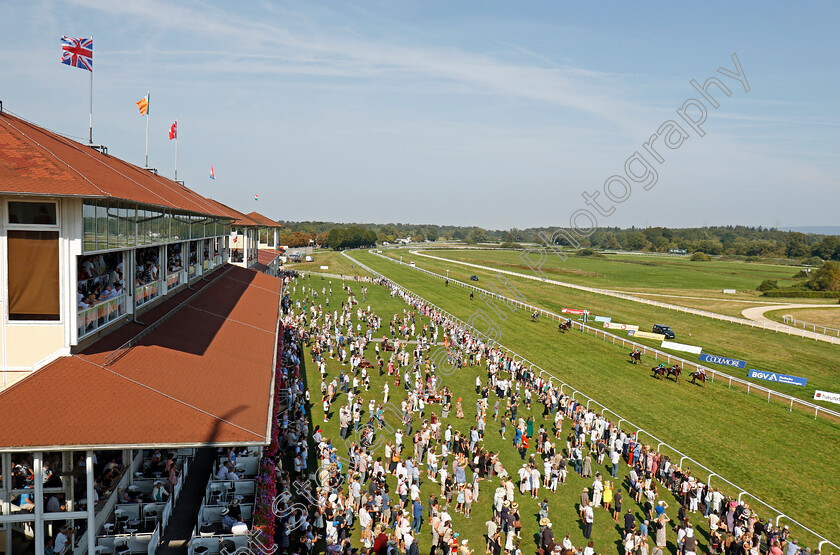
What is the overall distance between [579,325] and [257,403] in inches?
1492

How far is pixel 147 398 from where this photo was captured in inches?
400

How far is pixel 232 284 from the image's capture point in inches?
1097

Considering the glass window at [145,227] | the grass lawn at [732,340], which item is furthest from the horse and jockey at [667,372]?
the glass window at [145,227]

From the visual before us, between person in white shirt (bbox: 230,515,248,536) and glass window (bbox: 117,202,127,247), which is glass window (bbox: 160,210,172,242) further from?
person in white shirt (bbox: 230,515,248,536)

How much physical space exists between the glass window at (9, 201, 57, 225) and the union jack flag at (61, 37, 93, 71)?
7.21 m

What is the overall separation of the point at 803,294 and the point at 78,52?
85.2 m

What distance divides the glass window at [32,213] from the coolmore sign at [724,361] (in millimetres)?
37087

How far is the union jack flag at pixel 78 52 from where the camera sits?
1523 centimetres

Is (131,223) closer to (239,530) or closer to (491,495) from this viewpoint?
(239,530)

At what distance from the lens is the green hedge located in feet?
238

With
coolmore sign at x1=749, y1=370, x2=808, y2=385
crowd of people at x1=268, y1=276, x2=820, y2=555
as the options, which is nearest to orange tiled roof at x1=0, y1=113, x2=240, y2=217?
crowd of people at x1=268, y1=276, x2=820, y2=555

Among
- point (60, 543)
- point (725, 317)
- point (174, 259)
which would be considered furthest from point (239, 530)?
point (725, 317)

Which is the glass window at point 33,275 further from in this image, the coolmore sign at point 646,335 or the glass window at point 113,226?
the coolmore sign at point 646,335

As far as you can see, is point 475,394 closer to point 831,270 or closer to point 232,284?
point 232,284
